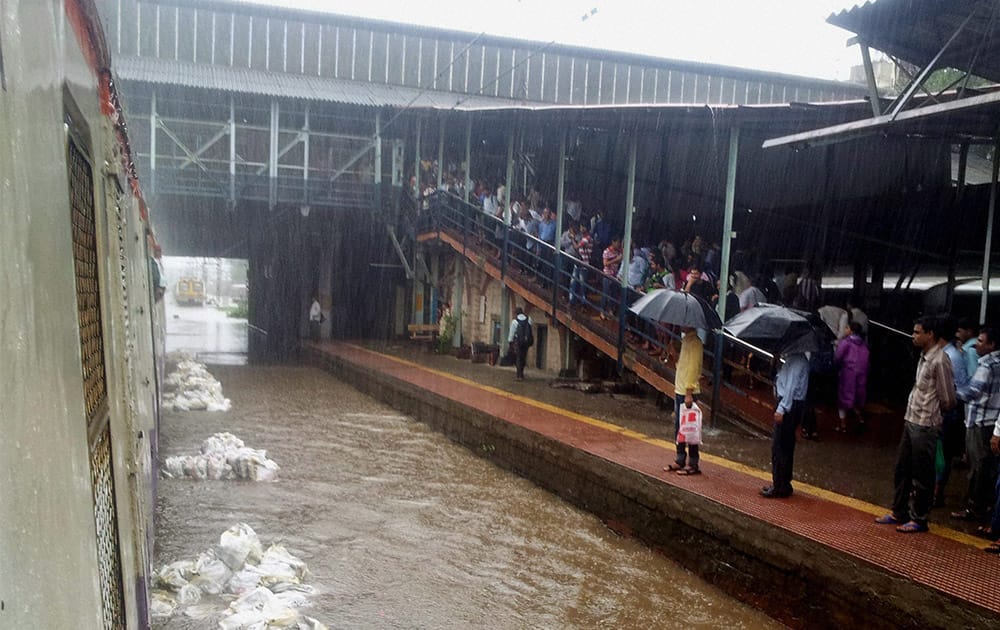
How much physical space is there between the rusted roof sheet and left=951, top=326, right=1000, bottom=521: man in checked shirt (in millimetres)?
2632

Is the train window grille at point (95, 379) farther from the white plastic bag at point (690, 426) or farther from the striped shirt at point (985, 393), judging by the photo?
the striped shirt at point (985, 393)

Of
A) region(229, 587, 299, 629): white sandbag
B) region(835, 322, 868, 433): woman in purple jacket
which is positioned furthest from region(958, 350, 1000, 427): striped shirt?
region(229, 587, 299, 629): white sandbag

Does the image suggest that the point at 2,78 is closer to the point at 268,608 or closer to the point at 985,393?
the point at 268,608

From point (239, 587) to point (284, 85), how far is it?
21242 millimetres

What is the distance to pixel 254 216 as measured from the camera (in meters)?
24.3

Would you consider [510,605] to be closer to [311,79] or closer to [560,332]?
[560,332]

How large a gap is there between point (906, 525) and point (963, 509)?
1.18 metres

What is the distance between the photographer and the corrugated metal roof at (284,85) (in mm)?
21234

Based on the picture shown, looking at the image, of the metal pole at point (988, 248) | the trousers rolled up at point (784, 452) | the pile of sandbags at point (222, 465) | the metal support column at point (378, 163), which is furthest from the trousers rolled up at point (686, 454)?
the metal support column at point (378, 163)

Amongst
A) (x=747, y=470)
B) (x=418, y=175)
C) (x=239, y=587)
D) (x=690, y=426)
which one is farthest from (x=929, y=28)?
(x=418, y=175)

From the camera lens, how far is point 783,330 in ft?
23.7

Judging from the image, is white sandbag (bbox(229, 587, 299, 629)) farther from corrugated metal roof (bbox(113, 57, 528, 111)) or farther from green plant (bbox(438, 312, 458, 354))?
corrugated metal roof (bbox(113, 57, 528, 111))

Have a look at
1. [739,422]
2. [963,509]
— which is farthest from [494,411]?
[963,509]

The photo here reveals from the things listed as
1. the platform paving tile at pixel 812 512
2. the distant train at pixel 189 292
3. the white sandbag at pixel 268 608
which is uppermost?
the platform paving tile at pixel 812 512
